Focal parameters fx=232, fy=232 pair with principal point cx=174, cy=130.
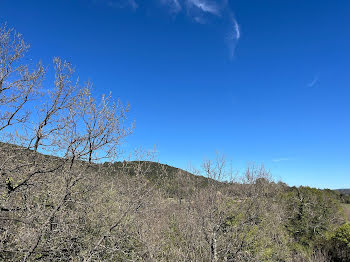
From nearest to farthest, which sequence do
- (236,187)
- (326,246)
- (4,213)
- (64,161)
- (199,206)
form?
1. (4,213)
2. (64,161)
3. (199,206)
4. (236,187)
5. (326,246)

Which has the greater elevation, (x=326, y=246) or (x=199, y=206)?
(x=199, y=206)

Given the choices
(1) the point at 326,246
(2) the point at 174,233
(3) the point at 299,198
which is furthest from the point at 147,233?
(3) the point at 299,198

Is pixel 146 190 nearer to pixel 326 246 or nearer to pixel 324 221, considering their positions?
pixel 326 246

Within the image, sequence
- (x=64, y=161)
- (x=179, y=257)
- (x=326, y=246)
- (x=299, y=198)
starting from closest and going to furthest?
(x=64, y=161), (x=179, y=257), (x=326, y=246), (x=299, y=198)

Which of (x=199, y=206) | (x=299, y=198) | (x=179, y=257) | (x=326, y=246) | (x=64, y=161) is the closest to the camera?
(x=64, y=161)

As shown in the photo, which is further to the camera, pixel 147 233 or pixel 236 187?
pixel 236 187

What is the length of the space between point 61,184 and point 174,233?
7421mm

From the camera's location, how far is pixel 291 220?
26.4 metres

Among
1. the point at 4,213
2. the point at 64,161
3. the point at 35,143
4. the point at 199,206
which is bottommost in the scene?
the point at 4,213

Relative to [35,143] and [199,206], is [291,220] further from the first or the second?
[35,143]

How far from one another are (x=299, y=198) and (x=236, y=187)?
1738cm

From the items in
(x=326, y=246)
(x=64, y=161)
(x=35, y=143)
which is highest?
(x=35, y=143)

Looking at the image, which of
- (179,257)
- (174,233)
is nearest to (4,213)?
(179,257)

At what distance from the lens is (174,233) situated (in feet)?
41.0
